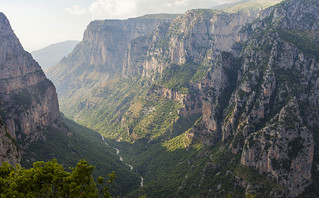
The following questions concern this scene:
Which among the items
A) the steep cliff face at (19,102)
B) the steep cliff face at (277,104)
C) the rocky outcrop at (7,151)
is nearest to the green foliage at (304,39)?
the steep cliff face at (277,104)

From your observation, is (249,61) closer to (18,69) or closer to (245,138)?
(245,138)

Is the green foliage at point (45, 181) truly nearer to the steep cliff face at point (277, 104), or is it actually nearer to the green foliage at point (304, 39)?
the steep cliff face at point (277, 104)

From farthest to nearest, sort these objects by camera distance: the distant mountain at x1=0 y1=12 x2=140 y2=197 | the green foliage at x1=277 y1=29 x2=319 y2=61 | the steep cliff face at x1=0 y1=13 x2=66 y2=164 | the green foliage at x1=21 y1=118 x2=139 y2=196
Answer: the green foliage at x1=21 y1=118 x2=139 y2=196 → the green foliage at x1=277 y1=29 x2=319 y2=61 → the steep cliff face at x1=0 y1=13 x2=66 y2=164 → the distant mountain at x1=0 y1=12 x2=140 y2=197

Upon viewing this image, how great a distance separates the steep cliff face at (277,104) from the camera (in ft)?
351

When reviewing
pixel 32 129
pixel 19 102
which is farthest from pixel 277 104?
pixel 19 102

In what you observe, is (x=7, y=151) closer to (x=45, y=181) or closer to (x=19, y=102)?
(x=45, y=181)

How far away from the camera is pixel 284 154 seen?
107812mm

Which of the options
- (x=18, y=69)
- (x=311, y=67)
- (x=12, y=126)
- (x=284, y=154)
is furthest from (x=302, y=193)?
(x=18, y=69)

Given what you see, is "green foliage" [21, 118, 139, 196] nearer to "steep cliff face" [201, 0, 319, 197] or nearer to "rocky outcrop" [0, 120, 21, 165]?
"rocky outcrop" [0, 120, 21, 165]

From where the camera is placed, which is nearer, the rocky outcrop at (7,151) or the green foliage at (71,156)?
the rocky outcrop at (7,151)

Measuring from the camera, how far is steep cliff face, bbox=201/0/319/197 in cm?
10698

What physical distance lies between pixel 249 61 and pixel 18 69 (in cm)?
16714

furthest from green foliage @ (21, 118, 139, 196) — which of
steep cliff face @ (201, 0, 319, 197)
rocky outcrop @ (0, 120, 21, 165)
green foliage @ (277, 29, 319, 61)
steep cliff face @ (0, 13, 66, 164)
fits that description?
green foliage @ (277, 29, 319, 61)

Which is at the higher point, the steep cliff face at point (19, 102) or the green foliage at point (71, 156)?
the steep cliff face at point (19, 102)
